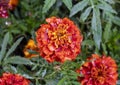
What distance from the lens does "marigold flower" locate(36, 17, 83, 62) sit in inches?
49.9

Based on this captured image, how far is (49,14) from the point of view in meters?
1.79

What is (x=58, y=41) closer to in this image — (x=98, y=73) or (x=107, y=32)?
(x=98, y=73)

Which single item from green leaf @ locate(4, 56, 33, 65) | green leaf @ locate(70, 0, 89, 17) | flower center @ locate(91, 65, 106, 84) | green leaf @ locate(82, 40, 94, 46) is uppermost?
green leaf @ locate(70, 0, 89, 17)

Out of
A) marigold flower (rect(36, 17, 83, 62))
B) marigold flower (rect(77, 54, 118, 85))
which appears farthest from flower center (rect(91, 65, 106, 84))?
marigold flower (rect(36, 17, 83, 62))

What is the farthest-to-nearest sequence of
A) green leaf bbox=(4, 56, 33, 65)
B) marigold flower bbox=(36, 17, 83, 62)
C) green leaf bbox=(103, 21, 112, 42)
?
1. green leaf bbox=(103, 21, 112, 42)
2. green leaf bbox=(4, 56, 33, 65)
3. marigold flower bbox=(36, 17, 83, 62)

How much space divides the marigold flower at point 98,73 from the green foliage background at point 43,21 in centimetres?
4

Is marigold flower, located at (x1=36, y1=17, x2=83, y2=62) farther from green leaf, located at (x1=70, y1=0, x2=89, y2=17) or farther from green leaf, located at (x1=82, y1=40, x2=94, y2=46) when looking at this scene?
green leaf, located at (x1=82, y1=40, x2=94, y2=46)

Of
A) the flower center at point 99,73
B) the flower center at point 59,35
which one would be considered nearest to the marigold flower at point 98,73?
the flower center at point 99,73

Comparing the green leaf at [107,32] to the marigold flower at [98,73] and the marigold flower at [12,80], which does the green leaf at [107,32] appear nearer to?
the marigold flower at [98,73]

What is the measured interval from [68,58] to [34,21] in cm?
50

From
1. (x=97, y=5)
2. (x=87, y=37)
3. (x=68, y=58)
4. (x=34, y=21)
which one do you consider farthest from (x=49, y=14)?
(x=68, y=58)

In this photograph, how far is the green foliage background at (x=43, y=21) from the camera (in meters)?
1.33

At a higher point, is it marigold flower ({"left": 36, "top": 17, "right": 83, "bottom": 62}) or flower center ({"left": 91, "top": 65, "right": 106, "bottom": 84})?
marigold flower ({"left": 36, "top": 17, "right": 83, "bottom": 62})

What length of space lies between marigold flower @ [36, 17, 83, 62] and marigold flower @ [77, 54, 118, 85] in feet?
0.31
